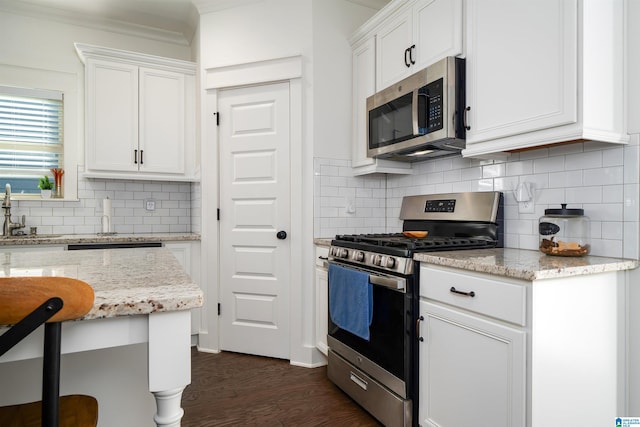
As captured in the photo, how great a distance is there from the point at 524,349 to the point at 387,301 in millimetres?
715

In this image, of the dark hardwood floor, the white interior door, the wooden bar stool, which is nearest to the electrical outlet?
the dark hardwood floor

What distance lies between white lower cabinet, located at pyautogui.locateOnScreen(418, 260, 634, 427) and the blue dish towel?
37 cm

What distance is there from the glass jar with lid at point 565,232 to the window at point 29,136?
12.7ft

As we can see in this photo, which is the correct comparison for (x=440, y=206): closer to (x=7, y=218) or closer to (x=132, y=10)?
(x=132, y=10)

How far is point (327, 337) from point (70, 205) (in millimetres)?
2658

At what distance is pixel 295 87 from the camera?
9.56 ft

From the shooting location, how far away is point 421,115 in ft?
7.22

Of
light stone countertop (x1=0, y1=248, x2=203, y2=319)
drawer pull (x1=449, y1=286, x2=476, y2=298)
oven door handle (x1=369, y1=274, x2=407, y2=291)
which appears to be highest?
light stone countertop (x1=0, y1=248, x2=203, y2=319)

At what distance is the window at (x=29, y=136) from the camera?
11.0 ft

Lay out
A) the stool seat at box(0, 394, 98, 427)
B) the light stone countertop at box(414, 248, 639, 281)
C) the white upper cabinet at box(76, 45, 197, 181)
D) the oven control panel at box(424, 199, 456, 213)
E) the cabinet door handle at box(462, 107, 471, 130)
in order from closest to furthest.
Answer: the stool seat at box(0, 394, 98, 427)
the light stone countertop at box(414, 248, 639, 281)
the cabinet door handle at box(462, 107, 471, 130)
the oven control panel at box(424, 199, 456, 213)
the white upper cabinet at box(76, 45, 197, 181)

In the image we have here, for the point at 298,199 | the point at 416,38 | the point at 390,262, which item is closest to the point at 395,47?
the point at 416,38

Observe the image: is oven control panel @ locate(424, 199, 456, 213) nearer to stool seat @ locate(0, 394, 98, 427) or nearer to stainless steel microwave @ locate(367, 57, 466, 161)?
stainless steel microwave @ locate(367, 57, 466, 161)

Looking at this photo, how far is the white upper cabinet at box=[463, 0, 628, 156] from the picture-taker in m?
1.52

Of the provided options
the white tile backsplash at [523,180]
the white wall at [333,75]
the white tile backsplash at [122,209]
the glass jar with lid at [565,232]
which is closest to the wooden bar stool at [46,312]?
the glass jar with lid at [565,232]
